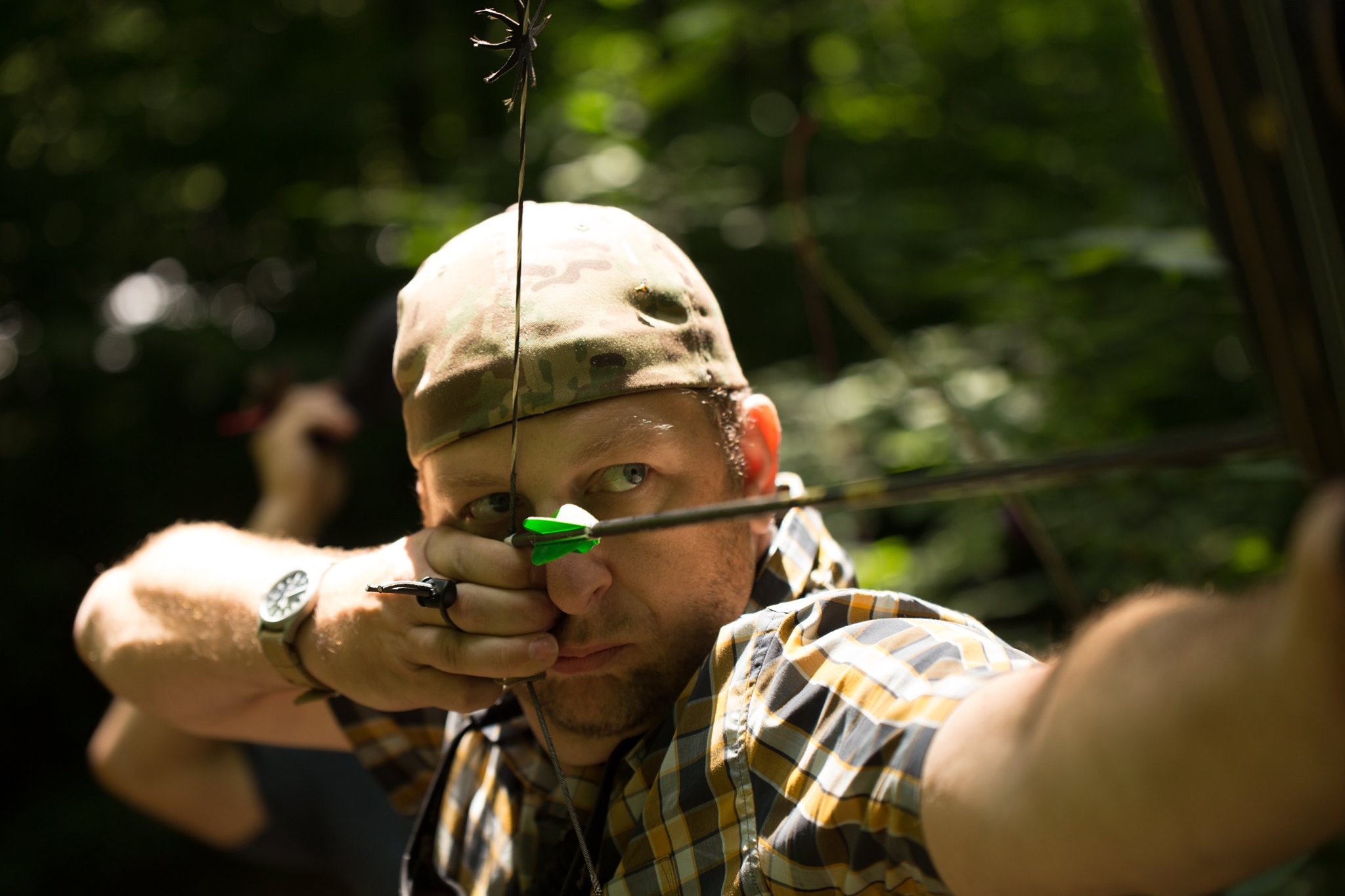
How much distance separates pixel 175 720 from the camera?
69.3 inches

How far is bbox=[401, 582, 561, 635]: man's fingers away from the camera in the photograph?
1.08 metres

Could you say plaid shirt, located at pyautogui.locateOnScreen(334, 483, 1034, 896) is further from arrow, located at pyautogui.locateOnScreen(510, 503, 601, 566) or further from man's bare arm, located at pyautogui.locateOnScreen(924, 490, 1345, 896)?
arrow, located at pyautogui.locateOnScreen(510, 503, 601, 566)

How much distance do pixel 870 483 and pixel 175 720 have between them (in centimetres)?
147

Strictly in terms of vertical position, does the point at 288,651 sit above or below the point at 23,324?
below

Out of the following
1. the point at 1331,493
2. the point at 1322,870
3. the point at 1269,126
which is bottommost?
the point at 1322,870

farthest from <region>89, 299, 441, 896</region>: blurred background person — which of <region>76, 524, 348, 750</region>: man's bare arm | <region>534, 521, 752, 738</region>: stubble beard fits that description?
<region>534, 521, 752, 738</region>: stubble beard

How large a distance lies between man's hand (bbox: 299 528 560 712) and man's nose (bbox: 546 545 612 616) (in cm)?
2

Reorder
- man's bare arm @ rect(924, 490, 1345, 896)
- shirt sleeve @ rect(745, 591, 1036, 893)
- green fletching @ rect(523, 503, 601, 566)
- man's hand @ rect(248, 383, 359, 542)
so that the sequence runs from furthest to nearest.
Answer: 1. man's hand @ rect(248, 383, 359, 542)
2. green fletching @ rect(523, 503, 601, 566)
3. shirt sleeve @ rect(745, 591, 1036, 893)
4. man's bare arm @ rect(924, 490, 1345, 896)

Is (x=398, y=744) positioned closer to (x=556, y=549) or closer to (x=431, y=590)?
(x=431, y=590)

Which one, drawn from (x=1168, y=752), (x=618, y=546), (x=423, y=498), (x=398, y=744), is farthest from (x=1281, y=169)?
(x=398, y=744)

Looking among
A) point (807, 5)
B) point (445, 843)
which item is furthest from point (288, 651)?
point (807, 5)

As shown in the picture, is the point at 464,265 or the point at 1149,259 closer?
the point at 464,265

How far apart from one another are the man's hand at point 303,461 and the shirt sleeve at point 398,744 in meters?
1.34

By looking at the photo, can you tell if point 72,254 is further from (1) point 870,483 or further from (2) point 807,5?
(1) point 870,483
